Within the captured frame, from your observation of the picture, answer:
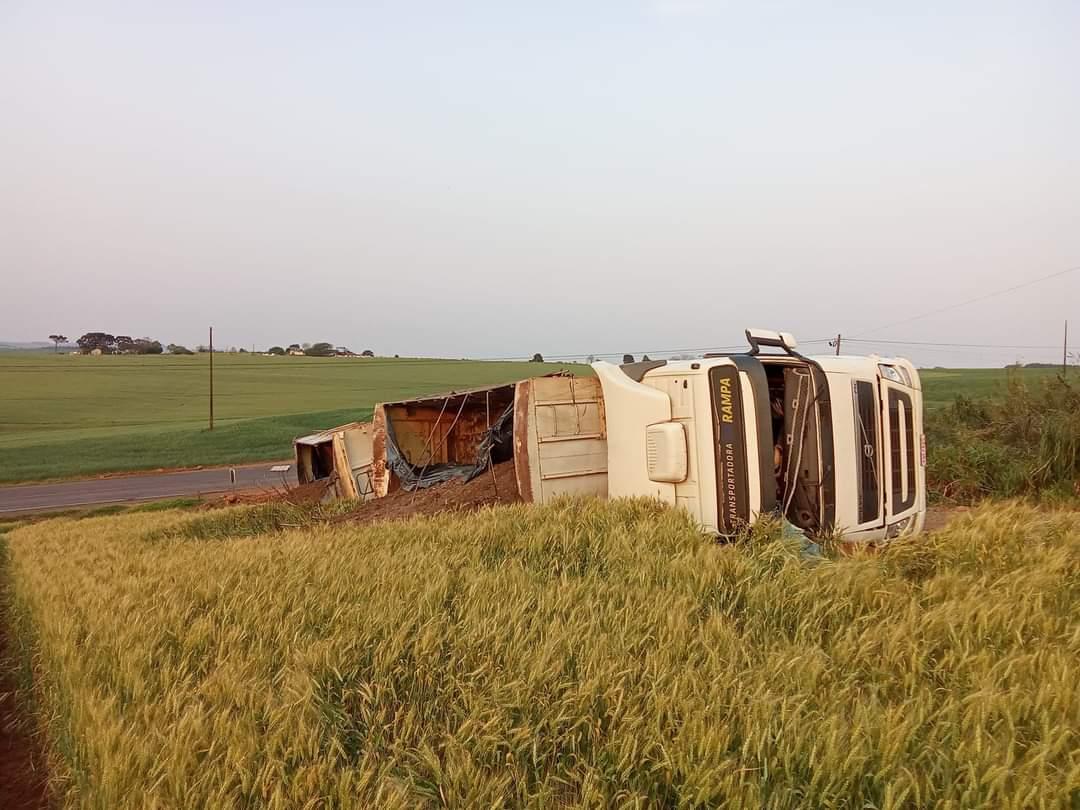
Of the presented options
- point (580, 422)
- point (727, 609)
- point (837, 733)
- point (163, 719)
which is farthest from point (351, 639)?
point (580, 422)

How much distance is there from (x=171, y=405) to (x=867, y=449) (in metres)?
56.0

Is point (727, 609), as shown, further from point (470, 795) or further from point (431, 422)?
point (431, 422)

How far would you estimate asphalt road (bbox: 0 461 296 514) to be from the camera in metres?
21.4

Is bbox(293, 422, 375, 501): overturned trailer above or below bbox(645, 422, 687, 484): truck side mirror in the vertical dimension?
below

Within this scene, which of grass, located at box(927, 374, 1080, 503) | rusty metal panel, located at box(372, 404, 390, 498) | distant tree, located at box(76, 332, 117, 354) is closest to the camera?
rusty metal panel, located at box(372, 404, 390, 498)

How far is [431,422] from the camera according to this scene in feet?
37.8

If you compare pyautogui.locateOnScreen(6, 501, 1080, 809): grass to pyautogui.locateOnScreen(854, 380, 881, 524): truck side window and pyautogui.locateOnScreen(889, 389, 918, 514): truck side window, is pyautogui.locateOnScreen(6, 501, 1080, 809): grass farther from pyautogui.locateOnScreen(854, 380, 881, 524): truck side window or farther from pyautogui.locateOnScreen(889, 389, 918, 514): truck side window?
pyautogui.locateOnScreen(889, 389, 918, 514): truck side window

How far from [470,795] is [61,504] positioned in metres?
24.0

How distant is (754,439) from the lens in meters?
5.84

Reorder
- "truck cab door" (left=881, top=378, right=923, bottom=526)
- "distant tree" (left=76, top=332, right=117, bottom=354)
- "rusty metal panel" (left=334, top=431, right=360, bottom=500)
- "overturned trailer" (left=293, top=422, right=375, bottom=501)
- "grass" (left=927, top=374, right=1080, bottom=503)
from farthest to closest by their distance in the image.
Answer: "distant tree" (left=76, top=332, right=117, bottom=354), "rusty metal panel" (left=334, top=431, right=360, bottom=500), "overturned trailer" (left=293, top=422, right=375, bottom=501), "grass" (left=927, top=374, right=1080, bottom=503), "truck cab door" (left=881, top=378, right=923, bottom=526)

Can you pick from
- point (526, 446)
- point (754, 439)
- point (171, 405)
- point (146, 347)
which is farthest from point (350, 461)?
point (146, 347)

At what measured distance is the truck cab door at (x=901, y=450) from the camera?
20.1 ft

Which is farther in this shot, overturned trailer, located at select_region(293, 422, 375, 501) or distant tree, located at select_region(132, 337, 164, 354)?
distant tree, located at select_region(132, 337, 164, 354)

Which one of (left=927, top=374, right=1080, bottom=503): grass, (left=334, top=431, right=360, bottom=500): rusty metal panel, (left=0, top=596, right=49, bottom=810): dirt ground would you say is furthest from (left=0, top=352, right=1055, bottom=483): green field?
(left=0, top=596, right=49, bottom=810): dirt ground
